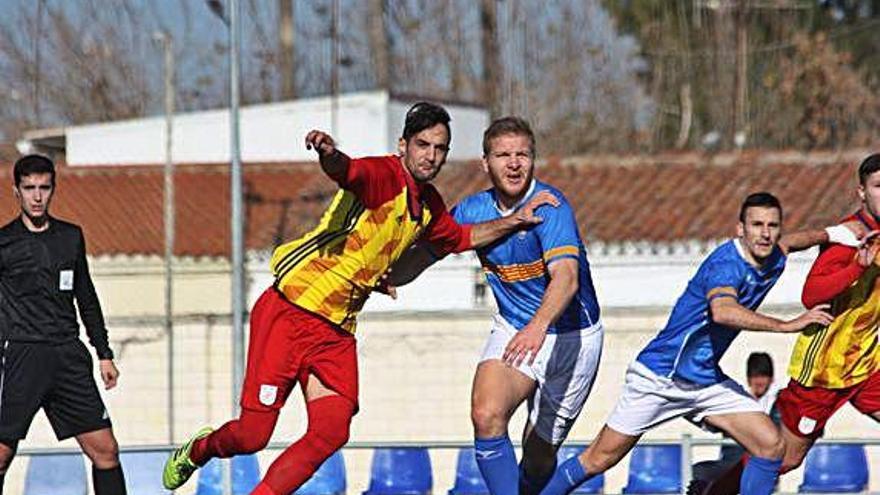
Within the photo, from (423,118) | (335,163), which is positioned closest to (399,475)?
(423,118)

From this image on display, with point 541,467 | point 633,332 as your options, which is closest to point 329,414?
point 541,467

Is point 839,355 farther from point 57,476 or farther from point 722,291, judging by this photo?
point 57,476

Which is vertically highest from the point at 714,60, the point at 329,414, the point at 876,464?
the point at 714,60

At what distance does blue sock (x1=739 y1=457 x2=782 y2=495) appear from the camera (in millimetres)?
9469

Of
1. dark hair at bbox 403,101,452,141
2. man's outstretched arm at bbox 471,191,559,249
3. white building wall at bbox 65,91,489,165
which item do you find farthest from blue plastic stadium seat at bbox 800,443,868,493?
white building wall at bbox 65,91,489,165

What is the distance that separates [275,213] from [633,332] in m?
7.11

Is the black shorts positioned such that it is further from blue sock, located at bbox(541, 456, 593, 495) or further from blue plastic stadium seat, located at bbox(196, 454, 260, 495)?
blue plastic stadium seat, located at bbox(196, 454, 260, 495)

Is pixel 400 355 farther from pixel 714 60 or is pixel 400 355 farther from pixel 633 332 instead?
pixel 714 60

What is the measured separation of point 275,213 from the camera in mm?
25203

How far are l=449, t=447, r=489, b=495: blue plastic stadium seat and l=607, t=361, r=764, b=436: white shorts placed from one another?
14.6ft

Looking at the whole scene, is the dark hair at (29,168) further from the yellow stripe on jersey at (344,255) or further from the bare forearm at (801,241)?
the bare forearm at (801,241)

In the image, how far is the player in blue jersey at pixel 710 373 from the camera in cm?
924

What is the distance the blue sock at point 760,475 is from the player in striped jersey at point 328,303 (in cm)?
217

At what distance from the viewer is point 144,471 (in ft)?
41.4
